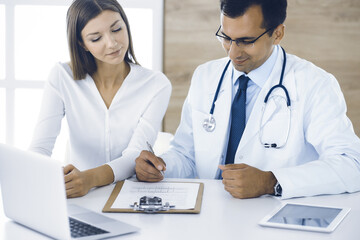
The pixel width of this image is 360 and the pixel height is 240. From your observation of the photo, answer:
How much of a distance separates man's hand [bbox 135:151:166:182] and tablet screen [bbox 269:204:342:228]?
1.51 feet

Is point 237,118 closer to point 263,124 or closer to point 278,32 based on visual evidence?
point 263,124

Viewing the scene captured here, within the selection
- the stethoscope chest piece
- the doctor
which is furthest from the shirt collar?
the stethoscope chest piece

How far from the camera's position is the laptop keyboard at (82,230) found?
1162 millimetres

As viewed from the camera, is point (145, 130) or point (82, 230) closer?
point (82, 230)

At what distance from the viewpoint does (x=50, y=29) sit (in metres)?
3.19

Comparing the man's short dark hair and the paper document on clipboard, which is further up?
the man's short dark hair

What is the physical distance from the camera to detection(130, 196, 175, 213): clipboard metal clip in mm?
1327

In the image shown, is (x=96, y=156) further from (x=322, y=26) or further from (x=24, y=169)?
(x=322, y=26)

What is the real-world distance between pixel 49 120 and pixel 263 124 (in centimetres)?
89

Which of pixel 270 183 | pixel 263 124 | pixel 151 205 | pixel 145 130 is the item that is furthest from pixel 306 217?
pixel 145 130

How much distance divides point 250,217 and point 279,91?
64 centimetres

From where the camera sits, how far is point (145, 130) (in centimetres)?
202

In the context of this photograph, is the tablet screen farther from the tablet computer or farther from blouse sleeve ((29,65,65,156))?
blouse sleeve ((29,65,65,156))

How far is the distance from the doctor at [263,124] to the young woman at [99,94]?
0.66 ft
